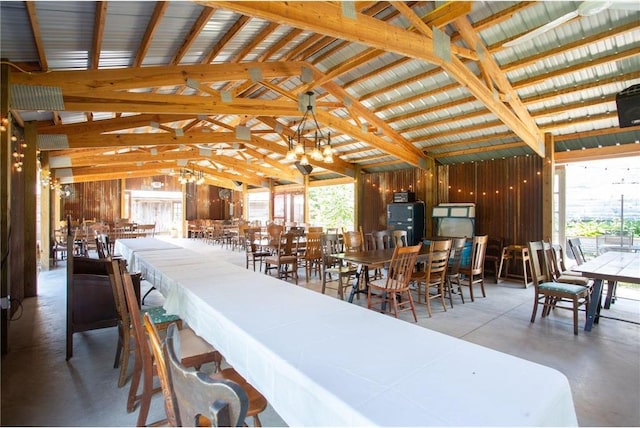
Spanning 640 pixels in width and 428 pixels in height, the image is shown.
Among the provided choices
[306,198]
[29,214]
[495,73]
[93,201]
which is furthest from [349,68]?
[93,201]

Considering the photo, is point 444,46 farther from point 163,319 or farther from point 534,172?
point 534,172

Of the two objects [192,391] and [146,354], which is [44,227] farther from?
[192,391]

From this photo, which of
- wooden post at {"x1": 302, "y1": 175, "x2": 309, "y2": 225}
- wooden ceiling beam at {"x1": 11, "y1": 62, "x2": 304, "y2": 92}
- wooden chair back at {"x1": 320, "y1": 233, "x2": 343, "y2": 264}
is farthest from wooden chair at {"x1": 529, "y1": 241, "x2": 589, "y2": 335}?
wooden post at {"x1": 302, "y1": 175, "x2": 309, "y2": 225}

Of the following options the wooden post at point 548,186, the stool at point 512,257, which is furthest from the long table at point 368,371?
the wooden post at point 548,186

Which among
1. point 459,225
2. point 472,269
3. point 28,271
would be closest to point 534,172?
point 459,225

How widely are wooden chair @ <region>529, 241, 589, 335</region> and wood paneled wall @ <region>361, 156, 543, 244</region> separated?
2708 millimetres

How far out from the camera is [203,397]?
0.83 m

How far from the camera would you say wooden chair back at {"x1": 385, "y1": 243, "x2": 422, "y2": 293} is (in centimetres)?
384

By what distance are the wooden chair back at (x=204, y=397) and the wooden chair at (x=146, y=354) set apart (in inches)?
36.9

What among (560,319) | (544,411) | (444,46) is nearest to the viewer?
(544,411)

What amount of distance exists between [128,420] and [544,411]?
2.46m

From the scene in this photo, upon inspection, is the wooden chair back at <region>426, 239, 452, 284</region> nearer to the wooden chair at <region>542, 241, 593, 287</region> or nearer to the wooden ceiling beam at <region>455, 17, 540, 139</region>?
the wooden chair at <region>542, 241, 593, 287</region>

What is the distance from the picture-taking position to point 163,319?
2600 millimetres

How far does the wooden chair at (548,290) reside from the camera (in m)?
3.79
